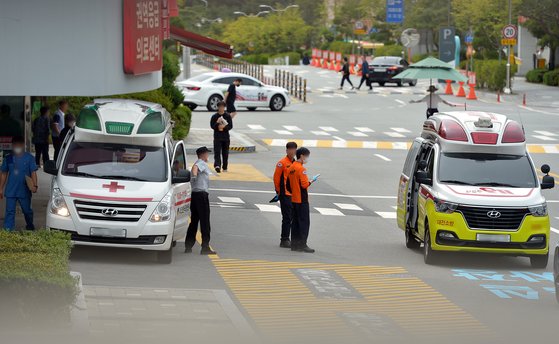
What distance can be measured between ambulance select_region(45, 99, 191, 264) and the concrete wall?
0.80 metres

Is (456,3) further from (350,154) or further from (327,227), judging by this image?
(327,227)

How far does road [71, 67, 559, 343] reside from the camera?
530 inches

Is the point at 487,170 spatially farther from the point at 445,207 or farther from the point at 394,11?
the point at 394,11

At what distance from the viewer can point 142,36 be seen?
1969 centimetres

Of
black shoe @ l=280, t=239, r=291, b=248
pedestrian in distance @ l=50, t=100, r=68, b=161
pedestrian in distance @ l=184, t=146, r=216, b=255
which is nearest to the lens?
pedestrian in distance @ l=184, t=146, r=216, b=255

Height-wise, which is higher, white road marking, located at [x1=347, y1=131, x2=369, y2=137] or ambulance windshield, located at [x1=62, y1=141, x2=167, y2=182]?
ambulance windshield, located at [x1=62, y1=141, x2=167, y2=182]

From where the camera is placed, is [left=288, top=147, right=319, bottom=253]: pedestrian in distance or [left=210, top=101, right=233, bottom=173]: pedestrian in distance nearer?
[left=288, top=147, right=319, bottom=253]: pedestrian in distance

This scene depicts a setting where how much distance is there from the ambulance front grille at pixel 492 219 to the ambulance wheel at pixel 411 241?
2123mm

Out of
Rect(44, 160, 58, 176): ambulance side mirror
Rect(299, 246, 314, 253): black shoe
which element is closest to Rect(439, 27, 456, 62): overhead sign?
Rect(299, 246, 314, 253): black shoe

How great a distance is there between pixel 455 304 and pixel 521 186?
447 cm

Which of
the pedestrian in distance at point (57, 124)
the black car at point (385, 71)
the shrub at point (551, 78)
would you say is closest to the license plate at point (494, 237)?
the pedestrian in distance at point (57, 124)

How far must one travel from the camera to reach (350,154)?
36750 millimetres

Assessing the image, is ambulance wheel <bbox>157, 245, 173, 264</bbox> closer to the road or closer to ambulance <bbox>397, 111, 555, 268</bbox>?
the road

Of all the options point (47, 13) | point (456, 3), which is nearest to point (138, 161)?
point (47, 13)
